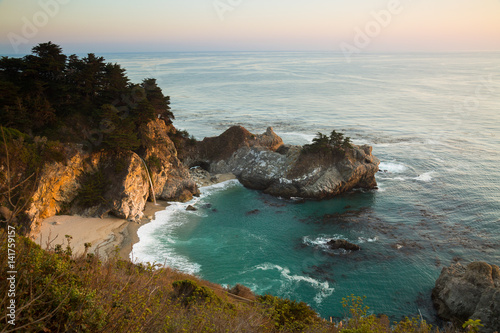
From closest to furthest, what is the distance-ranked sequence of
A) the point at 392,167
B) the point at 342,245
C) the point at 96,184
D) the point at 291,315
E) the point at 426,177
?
the point at 291,315
the point at 342,245
the point at 96,184
the point at 426,177
the point at 392,167

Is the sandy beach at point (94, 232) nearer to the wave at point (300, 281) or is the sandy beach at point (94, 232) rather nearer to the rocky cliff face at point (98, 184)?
the rocky cliff face at point (98, 184)

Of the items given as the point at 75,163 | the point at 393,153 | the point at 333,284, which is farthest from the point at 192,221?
the point at 393,153

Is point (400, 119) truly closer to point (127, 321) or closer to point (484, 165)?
point (484, 165)

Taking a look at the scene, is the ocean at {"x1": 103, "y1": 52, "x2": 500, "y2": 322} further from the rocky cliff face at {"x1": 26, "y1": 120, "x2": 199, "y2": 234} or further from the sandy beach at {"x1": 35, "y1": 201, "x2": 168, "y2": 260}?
the rocky cliff face at {"x1": 26, "y1": 120, "x2": 199, "y2": 234}

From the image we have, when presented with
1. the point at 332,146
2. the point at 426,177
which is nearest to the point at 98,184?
the point at 332,146

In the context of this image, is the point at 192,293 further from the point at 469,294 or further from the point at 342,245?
the point at 469,294

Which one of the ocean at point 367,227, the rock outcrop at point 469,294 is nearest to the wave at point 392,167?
the ocean at point 367,227
